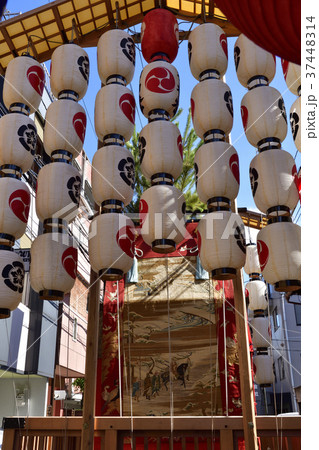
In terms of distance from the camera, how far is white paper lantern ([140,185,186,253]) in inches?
133

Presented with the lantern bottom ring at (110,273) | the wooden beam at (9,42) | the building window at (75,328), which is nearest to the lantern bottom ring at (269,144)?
the lantern bottom ring at (110,273)

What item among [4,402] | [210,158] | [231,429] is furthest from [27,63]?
[4,402]

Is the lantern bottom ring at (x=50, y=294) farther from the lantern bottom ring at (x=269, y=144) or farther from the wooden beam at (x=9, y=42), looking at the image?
the wooden beam at (x=9, y=42)

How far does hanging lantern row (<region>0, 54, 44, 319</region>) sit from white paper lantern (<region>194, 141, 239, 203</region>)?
5.30 feet

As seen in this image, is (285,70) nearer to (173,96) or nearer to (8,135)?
(173,96)

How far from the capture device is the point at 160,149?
12.2 ft

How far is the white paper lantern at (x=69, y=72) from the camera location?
4230mm

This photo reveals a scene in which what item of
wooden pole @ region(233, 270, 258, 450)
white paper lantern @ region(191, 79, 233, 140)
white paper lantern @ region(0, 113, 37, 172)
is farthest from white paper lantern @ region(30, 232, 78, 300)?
white paper lantern @ region(191, 79, 233, 140)

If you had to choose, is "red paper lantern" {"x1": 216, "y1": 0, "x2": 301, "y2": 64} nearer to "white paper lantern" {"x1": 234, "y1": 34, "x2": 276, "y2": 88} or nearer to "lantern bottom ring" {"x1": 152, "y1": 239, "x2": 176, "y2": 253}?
"lantern bottom ring" {"x1": 152, "y1": 239, "x2": 176, "y2": 253}

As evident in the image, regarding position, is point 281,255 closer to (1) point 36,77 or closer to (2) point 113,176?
(2) point 113,176

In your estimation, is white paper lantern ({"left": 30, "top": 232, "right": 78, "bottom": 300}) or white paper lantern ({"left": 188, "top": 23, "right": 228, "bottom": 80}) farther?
white paper lantern ({"left": 188, "top": 23, "right": 228, "bottom": 80})

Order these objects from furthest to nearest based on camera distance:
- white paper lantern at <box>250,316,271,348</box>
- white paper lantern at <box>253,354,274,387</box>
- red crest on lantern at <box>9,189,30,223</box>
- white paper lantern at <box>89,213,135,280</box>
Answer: white paper lantern at <box>250,316,271,348</box> → white paper lantern at <box>253,354,274,387</box> → red crest on lantern at <box>9,189,30,223</box> → white paper lantern at <box>89,213,135,280</box>

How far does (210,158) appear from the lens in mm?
3586

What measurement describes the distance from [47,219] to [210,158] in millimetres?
1502
